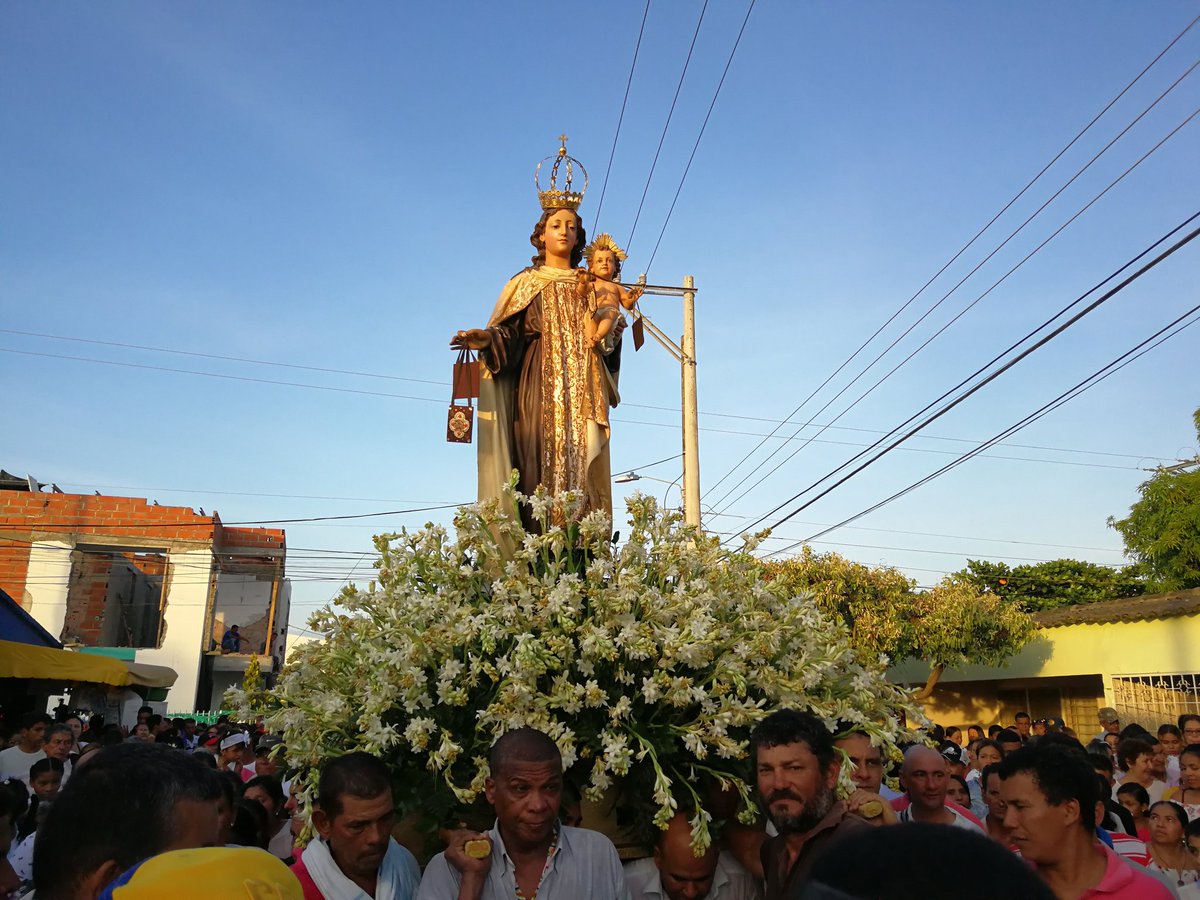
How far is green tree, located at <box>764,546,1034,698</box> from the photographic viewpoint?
25.3m

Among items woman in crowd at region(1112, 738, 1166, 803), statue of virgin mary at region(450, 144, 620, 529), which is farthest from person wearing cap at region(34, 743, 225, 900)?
woman in crowd at region(1112, 738, 1166, 803)

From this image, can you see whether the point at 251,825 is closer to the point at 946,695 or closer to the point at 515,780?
the point at 515,780

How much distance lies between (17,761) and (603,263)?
20.4 ft

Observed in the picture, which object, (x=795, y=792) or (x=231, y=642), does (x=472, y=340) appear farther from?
(x=231, y=642)

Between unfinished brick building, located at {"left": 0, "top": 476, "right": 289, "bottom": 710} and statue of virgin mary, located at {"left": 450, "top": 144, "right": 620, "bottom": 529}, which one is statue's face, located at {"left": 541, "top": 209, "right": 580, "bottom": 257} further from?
unfinished brick building, located at {"left": 0, "top": 476, "right": 289, "bottom": 710}

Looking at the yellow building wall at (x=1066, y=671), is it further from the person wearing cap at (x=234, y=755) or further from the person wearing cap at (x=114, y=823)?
the person wearing cap at (x=114, y=823)

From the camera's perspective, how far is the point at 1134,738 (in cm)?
732

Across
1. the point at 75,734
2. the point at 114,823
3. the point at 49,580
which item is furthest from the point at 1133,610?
the point at 49,580

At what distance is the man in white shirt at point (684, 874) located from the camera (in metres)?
3.33

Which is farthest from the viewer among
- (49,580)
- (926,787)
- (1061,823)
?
(49,580)

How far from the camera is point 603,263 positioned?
6.42 meters

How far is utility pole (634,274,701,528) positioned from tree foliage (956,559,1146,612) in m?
30.5

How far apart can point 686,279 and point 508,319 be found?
11.6 meters

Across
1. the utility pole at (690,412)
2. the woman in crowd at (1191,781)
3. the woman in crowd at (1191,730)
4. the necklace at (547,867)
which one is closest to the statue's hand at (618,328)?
the necklace at (547,867)
